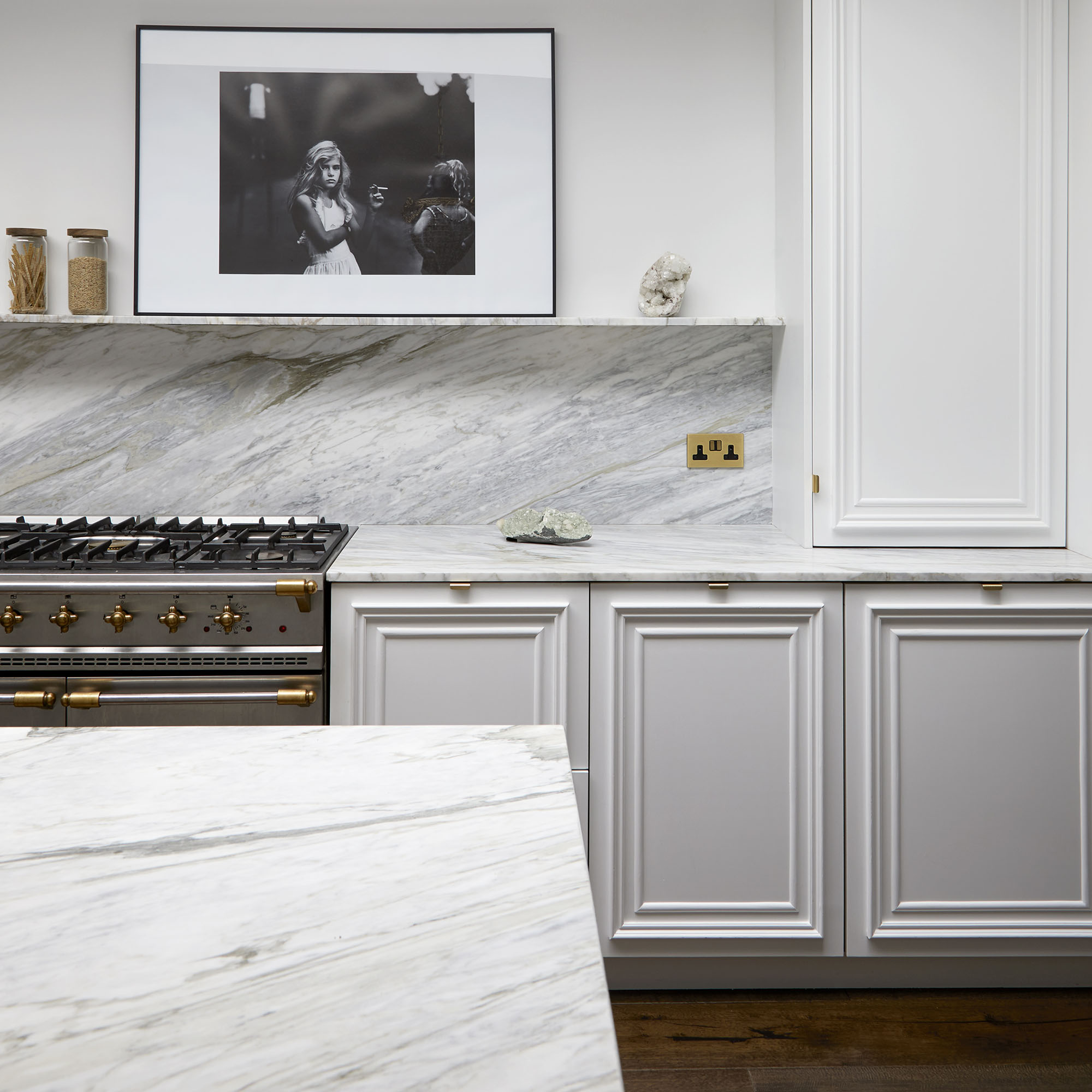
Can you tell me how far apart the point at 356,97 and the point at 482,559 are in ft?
4.51

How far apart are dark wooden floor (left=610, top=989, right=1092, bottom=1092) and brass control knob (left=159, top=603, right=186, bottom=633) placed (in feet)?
4.21

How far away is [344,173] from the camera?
8.77 ft

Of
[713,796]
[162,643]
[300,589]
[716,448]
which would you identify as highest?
[716,448]

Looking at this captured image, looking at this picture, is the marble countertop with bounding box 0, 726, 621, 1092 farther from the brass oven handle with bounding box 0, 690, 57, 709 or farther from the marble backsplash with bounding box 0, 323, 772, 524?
the marble backsplash with bounding box 0, 323, 772, 524

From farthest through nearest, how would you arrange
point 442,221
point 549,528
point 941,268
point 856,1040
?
point 442,221, point 549,528, point 941,268, point 856,1040

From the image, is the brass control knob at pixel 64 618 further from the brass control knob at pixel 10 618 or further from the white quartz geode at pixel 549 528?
the white quartz geode at pixel 549 528

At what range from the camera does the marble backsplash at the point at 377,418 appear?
108 inches

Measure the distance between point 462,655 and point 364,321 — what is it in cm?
92

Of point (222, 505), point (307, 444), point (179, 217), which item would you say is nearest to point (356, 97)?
point (179, 217)

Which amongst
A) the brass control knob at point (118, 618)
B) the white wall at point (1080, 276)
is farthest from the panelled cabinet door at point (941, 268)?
the brass control knob at point (118, 618)

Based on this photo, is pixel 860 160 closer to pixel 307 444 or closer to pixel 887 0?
pixel 887 0

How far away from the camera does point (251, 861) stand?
74cm

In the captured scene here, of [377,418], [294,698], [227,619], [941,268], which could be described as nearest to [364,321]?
[377,418]

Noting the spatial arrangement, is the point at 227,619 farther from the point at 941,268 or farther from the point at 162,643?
the point at 941,268
